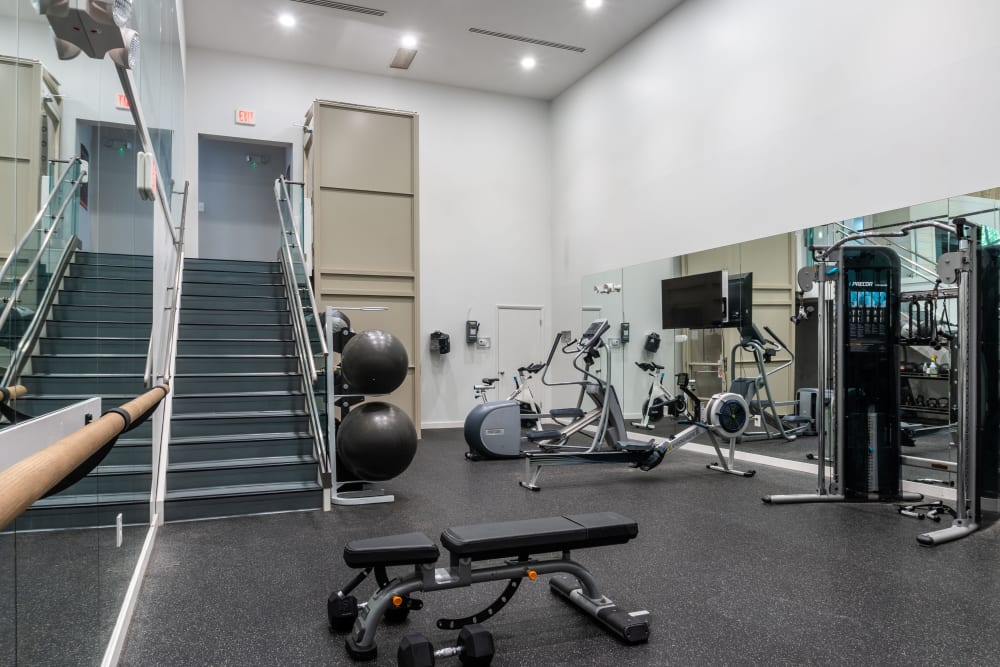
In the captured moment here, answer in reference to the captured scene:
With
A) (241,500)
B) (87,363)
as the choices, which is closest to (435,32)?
(241,500)

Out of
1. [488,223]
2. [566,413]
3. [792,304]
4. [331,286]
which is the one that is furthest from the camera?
[488,223]

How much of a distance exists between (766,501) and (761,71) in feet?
14.3

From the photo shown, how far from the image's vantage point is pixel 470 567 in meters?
2.44

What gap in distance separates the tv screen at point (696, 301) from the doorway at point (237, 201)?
20.1 ft

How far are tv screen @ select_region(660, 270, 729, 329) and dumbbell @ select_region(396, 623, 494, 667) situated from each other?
503 cm

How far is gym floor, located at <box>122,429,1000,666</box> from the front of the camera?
→ 2375mm

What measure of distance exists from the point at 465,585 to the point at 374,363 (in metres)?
2.33

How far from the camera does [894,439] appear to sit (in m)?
4.52

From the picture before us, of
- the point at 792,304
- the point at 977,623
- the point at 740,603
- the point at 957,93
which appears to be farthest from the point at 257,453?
the point at 957,93

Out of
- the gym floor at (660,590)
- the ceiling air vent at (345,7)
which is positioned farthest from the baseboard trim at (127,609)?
the ceiling air vent at (345,7)

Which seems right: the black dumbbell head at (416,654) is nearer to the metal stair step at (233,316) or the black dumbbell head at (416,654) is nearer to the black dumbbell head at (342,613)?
the black dumbbell head at (342,613)

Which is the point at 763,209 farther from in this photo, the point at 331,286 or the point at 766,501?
the point at 331,286

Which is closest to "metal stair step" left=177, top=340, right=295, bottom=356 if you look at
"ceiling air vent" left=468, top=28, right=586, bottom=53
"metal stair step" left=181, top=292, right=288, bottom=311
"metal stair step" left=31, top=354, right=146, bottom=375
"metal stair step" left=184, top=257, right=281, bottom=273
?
"metal stair step" left=181, top=292, right=288, bottom=311

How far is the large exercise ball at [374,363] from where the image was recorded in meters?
4.49
